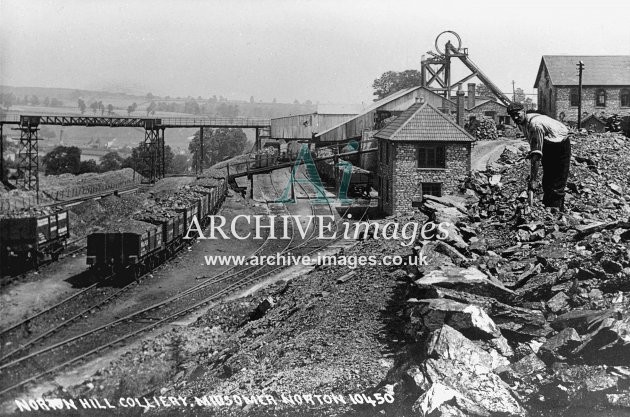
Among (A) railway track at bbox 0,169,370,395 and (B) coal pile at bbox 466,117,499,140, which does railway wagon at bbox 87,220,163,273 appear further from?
(B) coal pile at bbox 466,117,499,140

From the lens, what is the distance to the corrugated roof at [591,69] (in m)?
43.0

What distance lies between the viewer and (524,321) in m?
7.88

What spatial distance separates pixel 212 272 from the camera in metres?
22.5

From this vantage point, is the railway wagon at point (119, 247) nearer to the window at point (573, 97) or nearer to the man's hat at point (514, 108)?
the man's hat at point (514, 108)

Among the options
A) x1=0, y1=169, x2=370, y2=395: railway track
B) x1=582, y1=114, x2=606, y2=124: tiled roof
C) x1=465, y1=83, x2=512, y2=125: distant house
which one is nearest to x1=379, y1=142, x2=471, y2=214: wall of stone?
x1=0, y1=169, x2=370, y2=395: railway track

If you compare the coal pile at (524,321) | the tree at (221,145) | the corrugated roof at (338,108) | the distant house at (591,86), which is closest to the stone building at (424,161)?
the distant house at (591,86)

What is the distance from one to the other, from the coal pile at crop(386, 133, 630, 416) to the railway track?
345 inches

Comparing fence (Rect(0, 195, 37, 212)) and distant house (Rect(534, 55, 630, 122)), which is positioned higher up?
distant house (Rect(534, 55, 630, 122))

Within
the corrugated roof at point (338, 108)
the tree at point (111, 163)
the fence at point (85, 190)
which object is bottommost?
the fence at point (85, 190)

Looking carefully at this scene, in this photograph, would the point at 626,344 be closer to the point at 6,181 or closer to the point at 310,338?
the point at 310,338


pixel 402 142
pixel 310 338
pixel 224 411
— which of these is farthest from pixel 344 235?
pixel 224 411

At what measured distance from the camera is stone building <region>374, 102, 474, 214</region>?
30141 millimetres

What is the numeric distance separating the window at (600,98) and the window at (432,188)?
66.7 feet

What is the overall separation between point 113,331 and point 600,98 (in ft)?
130
